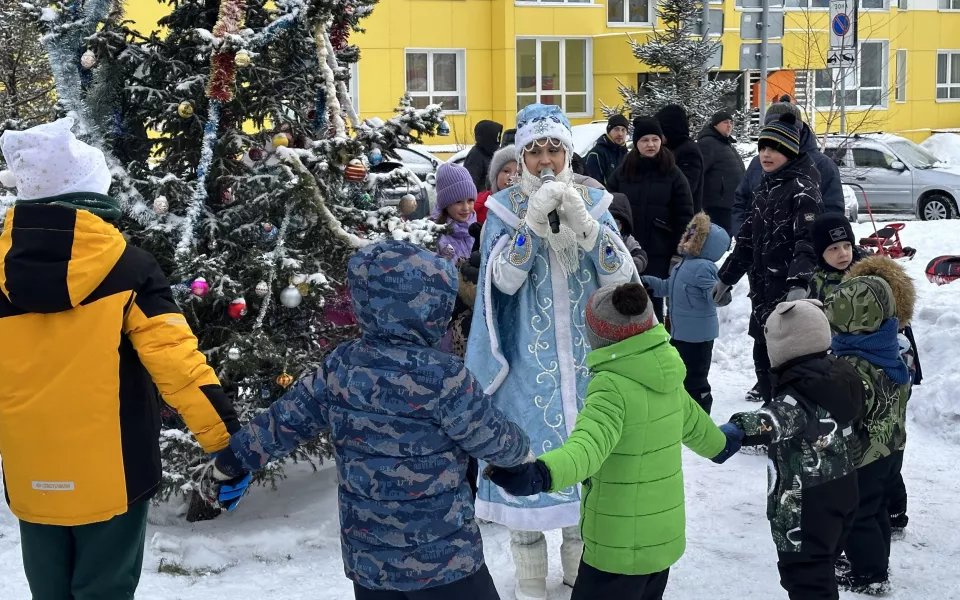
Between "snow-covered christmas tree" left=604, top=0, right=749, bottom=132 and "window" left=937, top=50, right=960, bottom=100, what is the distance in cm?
1769

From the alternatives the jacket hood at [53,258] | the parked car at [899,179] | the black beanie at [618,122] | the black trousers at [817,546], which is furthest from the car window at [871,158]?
the jacket hood at [53,258]

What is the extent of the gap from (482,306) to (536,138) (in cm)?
74

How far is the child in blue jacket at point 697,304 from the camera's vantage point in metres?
6.70

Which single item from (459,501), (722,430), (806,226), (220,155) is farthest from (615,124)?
(459,501)

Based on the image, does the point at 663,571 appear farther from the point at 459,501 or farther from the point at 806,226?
the point at 806,226

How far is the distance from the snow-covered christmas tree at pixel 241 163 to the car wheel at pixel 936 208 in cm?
1589

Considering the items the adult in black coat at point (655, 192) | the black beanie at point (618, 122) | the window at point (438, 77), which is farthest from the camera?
the window at point (438, 77)

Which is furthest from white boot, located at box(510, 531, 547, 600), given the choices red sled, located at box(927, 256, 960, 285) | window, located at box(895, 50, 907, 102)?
window, located at box(895, 50, 907, 102)

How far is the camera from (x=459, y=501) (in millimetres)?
3068

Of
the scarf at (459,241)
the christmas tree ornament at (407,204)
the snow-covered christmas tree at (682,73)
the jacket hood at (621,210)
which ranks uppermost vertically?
the snow-covered christmas tree at (682,73)

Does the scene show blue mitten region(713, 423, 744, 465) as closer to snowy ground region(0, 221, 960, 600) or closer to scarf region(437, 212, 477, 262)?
snowy ground region(0, 221, 960, 600)

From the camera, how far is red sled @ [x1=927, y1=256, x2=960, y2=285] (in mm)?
8961

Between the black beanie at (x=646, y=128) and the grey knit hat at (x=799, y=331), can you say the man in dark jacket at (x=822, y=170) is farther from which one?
the grey knit hat at (x=799, y=331)

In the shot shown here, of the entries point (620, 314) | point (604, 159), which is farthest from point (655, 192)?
point (620, 314)
